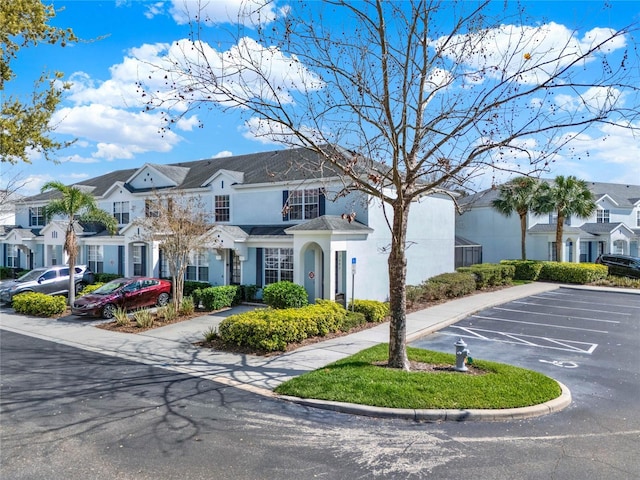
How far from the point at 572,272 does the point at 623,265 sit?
476 centimetres

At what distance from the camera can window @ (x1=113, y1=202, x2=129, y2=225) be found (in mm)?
27891

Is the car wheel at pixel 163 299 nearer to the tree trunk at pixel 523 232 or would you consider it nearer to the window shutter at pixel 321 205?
the window shutter at pixel 321 205

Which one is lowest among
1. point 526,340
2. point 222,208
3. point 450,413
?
point 526,340

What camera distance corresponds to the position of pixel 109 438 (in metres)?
6.72

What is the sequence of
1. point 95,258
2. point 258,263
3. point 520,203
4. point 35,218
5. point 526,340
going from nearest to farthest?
point 526,340
point 258,263
point 95,258
point 520,203
point 35,218

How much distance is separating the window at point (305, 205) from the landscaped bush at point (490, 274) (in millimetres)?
10138

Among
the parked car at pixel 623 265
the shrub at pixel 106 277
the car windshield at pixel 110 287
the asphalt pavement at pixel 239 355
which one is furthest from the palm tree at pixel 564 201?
the shrub at pixel 106 277

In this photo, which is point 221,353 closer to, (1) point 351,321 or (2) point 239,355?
(2) point 239,355

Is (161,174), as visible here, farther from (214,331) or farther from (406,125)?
(406,125)

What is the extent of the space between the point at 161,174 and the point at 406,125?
20.6m

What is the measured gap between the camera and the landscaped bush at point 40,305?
1845 cm

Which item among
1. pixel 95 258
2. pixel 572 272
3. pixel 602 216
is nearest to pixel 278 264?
pixel 95 258

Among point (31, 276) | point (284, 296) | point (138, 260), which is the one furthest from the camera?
point (138, 260)

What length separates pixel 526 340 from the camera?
44.6ft
